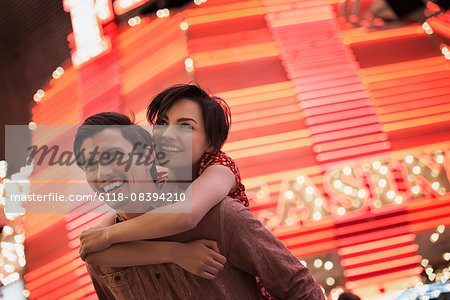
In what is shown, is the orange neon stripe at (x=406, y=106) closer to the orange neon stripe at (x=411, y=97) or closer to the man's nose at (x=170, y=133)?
the orange neon stripe at (x=411, y=97)

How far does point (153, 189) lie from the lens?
1.53 metres

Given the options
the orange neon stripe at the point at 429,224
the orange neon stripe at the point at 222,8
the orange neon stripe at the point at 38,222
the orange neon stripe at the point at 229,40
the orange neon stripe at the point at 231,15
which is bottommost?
the orange neon stripe at the point at 429,224

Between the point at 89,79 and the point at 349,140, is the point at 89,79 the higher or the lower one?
the higher one

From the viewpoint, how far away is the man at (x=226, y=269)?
136cm

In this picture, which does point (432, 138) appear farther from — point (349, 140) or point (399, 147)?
point (349, 140)

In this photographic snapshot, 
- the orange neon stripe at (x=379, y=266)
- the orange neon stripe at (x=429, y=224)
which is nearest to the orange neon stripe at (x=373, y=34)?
the orange neon stripe at (x=429, y=224)

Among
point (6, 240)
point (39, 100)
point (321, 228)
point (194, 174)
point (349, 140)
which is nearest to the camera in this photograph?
point (194, 174)

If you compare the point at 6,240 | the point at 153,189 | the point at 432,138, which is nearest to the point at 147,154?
the point at 153,189

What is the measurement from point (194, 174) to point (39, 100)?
528 centimetres

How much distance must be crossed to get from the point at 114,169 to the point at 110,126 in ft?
0.63

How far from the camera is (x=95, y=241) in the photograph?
4.69 feet

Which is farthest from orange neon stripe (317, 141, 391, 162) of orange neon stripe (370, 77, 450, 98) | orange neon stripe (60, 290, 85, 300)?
orange neon stripe (60, 290, 85, 300)

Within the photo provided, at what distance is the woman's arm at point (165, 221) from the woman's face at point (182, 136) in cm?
16

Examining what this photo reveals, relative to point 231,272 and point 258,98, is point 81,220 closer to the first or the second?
point 258,98
